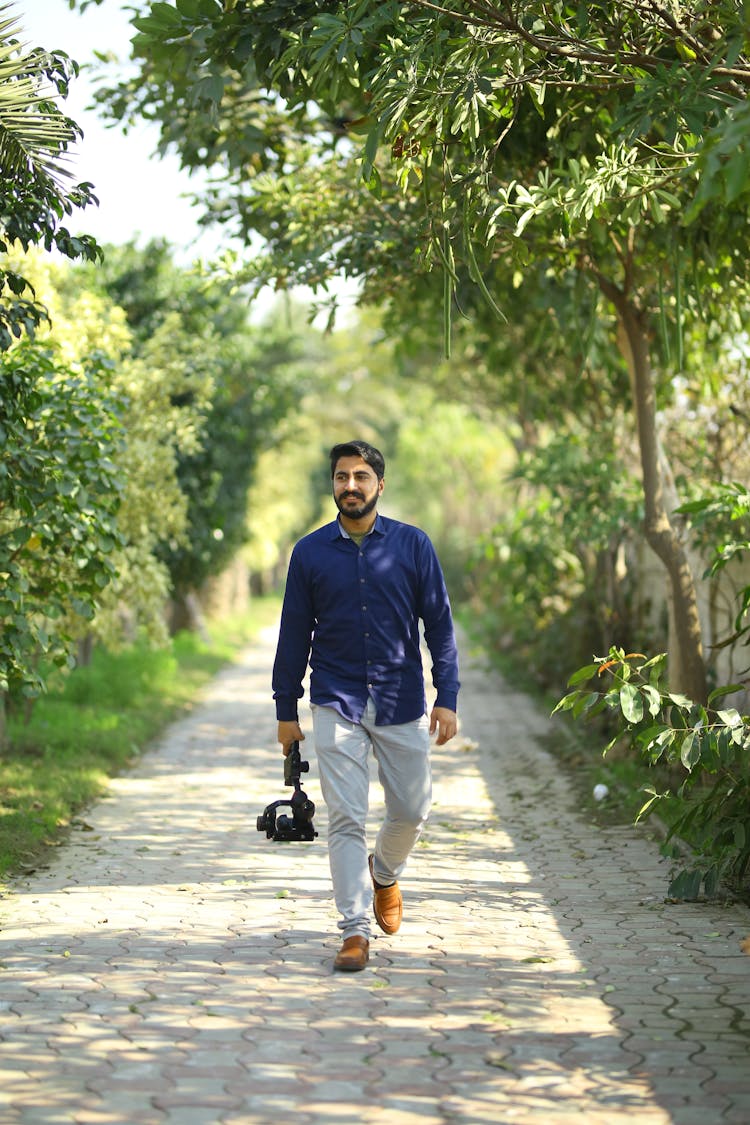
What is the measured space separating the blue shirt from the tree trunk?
407cm

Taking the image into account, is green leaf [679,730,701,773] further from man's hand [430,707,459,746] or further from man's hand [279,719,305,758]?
man's hand [279,719,305,758]

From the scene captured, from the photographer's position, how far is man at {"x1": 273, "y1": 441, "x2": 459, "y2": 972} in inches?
252

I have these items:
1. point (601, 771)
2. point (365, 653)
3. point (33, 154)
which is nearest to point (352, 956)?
point (365, 653)

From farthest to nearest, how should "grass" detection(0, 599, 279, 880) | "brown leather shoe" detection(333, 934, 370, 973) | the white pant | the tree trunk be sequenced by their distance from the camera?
the tree trunk < "grass" detection(0, 599, 279, 880) < the white pant < "brown leather shoe" detection(333, 934, 370, 973)

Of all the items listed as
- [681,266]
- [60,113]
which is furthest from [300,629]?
[681,266]

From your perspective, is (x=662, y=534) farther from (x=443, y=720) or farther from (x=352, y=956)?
(x=352, y=956)

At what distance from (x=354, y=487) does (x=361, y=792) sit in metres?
1.32

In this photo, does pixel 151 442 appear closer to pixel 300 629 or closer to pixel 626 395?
pixel 626 395

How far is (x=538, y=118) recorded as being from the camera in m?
9.35

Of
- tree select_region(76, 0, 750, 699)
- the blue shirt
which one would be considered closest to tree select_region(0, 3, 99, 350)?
tree select_region(76, 0, 750, 699)

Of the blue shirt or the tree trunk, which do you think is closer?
the blue shirt

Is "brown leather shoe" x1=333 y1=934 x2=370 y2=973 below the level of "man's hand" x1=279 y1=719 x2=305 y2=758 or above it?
below

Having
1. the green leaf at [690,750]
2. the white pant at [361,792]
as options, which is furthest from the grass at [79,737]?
the green leaf at [690,750]

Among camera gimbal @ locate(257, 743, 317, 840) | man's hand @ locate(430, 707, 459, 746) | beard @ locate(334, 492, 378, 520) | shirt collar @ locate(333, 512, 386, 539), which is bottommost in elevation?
camera gimbal @ locate(257, 743, 317, 840)
